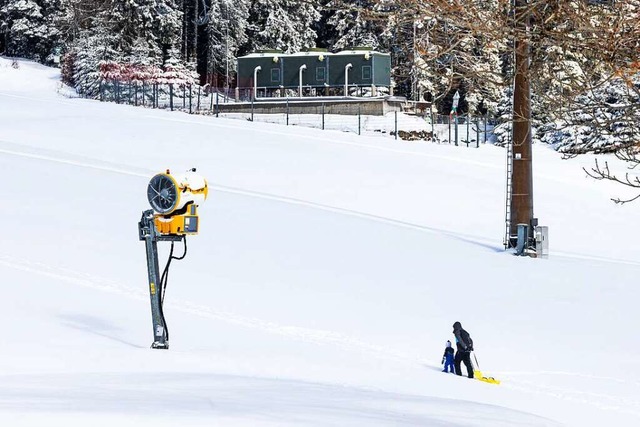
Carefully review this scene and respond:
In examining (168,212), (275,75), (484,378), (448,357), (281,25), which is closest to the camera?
(168,212)

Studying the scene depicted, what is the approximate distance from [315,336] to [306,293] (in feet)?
8.64

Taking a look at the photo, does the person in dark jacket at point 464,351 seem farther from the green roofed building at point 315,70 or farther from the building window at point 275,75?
the building window at point 275,75

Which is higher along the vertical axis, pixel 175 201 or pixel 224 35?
pixel 224 35

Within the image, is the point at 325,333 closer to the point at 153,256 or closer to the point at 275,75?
the point at 153,256

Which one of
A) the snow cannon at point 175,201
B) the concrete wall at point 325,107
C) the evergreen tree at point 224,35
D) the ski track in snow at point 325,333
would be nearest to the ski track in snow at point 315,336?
the ski track in snow at point 325,333

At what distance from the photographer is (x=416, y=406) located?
8.83 meters

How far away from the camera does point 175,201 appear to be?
35.9ft

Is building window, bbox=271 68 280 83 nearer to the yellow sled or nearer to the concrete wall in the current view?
the concrete wall

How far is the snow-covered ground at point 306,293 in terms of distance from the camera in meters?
8.84

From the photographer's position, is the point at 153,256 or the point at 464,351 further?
the point at 464,351

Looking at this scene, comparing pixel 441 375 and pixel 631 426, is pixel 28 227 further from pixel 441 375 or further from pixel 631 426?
pixel 631 426

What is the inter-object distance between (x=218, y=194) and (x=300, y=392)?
55.0 feet

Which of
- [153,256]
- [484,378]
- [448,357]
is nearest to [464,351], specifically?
[448,357]

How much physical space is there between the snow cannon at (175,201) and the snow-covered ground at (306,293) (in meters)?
1.40
